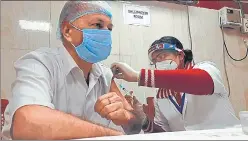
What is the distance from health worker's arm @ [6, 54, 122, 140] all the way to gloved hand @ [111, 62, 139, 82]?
0.18 meters

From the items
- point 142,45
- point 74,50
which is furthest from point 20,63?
point 142,45

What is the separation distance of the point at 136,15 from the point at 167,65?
0.20 m

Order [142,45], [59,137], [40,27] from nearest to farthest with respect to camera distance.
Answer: [59,137] → [40,27] → [142,45]

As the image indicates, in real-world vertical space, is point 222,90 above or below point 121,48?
below

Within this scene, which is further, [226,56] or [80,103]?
[226,56]

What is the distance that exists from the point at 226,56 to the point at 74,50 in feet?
1.83

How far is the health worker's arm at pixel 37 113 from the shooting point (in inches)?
24.5

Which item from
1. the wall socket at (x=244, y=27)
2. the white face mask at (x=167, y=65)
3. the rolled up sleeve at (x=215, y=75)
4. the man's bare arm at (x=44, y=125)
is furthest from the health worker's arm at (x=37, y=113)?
the wall socket at (x=244, y=27)

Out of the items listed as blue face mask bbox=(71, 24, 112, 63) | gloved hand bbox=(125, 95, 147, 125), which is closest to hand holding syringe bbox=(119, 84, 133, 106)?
gloved hand bbox=(125, 95, 147, 125)

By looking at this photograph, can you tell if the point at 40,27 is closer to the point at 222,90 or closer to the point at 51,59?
the point at 51,59

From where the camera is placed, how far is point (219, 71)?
0.93 metres

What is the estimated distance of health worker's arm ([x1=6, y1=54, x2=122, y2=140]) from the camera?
623 mm

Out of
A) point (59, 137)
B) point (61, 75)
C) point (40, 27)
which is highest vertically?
point (40, 27)

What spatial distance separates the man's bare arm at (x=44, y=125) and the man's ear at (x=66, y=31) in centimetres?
24
